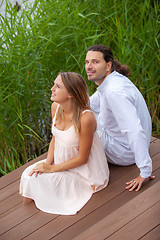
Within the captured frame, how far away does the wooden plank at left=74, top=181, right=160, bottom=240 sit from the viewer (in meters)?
1.75

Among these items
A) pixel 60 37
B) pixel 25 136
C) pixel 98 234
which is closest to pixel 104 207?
pixel 98 234

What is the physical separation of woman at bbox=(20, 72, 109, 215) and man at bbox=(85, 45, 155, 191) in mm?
179

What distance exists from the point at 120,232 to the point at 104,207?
55 cm

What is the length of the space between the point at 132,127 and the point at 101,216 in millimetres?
550

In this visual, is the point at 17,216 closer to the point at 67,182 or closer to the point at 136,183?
the point at 67,182

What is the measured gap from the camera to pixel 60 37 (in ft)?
11.5

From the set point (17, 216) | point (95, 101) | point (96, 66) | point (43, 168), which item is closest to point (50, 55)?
point (95, 101)

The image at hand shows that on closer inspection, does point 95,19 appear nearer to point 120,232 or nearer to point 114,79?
point 114,79

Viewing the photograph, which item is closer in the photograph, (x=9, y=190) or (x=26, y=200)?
(x=26, y=200)

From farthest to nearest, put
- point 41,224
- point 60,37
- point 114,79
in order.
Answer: point 60,37 → point 114,79 → point 41,224

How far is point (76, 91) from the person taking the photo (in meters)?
2.24

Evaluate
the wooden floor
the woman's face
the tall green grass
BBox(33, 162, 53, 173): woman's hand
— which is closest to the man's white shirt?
the wooden floor

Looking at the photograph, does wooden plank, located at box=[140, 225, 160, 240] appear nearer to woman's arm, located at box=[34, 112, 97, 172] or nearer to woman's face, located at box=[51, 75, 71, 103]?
woman's arm, located at box=[34, 112, 97, 172]

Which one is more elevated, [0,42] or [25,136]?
[0,42]
